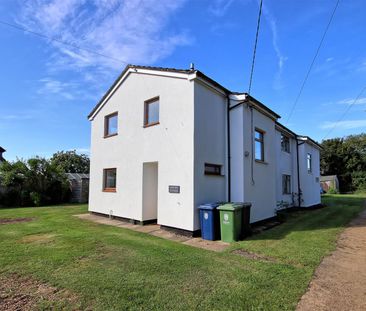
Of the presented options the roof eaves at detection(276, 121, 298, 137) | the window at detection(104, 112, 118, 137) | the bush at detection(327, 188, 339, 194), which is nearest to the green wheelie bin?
the window at detection(104, 112, 118, 137)

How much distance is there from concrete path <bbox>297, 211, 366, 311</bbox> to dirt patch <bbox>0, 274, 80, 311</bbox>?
3.53 m

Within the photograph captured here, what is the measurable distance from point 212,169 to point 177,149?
1.55 metres

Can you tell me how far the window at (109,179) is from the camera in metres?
12.0

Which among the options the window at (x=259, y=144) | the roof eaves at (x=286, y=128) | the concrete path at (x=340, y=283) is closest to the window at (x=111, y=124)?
the window at (x=259, y=144)

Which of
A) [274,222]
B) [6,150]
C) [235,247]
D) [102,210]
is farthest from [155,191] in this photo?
[6,150]

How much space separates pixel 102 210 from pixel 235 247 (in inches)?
309

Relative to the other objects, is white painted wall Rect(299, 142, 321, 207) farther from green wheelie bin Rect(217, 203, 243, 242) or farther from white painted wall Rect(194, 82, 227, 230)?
green wheelie bin Rect(217, 203, 243, 242)

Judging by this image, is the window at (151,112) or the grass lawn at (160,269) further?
the window at (151,112)

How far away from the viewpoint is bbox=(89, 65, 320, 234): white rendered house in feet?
27.9

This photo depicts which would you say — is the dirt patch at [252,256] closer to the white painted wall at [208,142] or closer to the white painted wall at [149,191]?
the white painted wall at [208,142]

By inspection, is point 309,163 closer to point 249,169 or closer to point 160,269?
point 249,169

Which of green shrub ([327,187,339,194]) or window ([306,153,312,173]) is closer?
window ([306,153,312,173])

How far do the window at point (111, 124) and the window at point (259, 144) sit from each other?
671 centimetres

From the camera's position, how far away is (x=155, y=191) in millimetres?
10516
